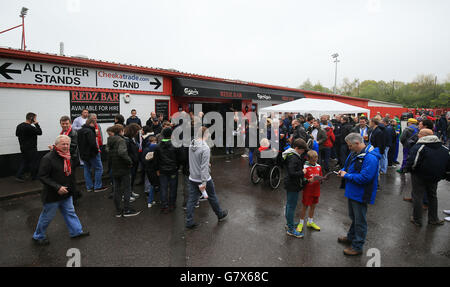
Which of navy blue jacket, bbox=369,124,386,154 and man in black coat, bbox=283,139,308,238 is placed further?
navy blue jacket, bbox=369,124,386,154

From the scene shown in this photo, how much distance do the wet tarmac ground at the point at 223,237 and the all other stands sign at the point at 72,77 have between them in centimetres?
364

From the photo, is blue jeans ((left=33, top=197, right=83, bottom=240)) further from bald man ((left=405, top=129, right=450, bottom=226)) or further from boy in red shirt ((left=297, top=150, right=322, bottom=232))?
bald man ((left=405, top=129, right=450, bottom=226))

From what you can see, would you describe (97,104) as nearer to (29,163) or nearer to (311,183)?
(29,163)

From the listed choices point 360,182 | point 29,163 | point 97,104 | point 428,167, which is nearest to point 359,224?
point 360,182

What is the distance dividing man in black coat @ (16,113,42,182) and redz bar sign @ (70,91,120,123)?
1596 millimetres

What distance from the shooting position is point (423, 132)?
4445mm

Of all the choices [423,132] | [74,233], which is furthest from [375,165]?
[74,233]

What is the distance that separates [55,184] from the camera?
12.0 feet

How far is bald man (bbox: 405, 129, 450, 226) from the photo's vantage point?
4316 millimetres

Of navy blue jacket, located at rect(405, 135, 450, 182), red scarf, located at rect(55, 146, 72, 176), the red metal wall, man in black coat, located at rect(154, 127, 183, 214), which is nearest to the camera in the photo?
red scarf, located at rect(55, 146, 72, 176)

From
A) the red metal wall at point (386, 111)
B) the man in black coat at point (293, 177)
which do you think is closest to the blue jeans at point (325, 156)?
the man in black coat at point (293, 177)

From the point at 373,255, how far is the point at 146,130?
496 centimetres

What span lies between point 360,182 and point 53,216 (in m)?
4.54

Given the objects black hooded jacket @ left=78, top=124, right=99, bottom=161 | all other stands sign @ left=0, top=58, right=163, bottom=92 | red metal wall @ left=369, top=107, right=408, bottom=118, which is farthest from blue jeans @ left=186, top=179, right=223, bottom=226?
red metal wall @ left=369, top=107, right=408, bottom=118
